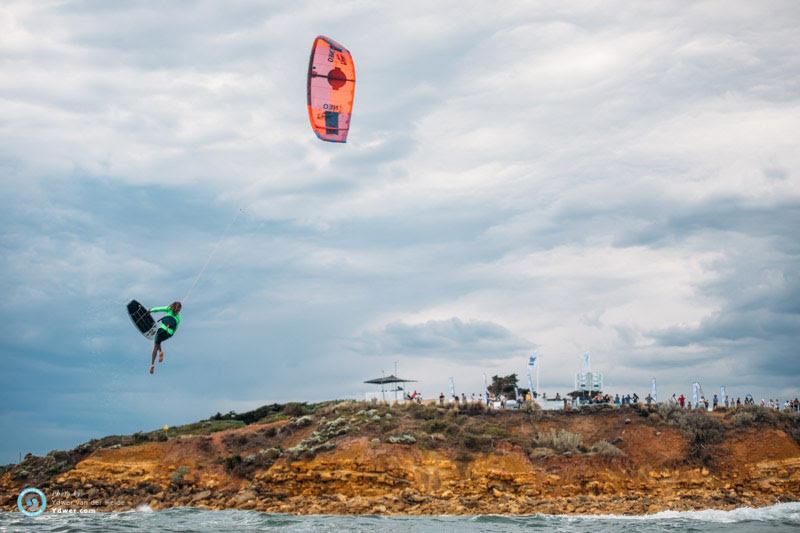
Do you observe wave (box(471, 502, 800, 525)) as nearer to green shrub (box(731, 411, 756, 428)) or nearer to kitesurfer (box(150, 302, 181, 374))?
green shrub (box(731, 411, 756, 428))

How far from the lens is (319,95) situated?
1112 inches

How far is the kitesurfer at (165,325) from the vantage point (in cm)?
2184

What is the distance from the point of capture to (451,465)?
34625 millimetres

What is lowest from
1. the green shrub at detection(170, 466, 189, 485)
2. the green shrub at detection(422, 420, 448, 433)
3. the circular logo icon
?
the circular logo icon

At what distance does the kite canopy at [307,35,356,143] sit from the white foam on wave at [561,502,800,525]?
1647 centimetres

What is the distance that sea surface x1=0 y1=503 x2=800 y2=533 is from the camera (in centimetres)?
2684

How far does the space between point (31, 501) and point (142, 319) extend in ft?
67.2

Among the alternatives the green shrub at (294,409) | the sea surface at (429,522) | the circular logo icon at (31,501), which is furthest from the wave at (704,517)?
the green shrub at (294,409)

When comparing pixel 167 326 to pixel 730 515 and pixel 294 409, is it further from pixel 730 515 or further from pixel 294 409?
pixel 294 409

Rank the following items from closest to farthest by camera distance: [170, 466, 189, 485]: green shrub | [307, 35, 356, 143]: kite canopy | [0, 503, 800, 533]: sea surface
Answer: [0, 503, 800, 533]: sea surface, [307, 35, 356, 143]: kite canopy, [170, 466, 189, 485]: green shrub

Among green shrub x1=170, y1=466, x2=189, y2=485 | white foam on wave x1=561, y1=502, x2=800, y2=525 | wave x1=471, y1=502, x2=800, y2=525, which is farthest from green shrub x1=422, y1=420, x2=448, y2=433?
green shrub x1=170, y1=466, x2=189, y2=485

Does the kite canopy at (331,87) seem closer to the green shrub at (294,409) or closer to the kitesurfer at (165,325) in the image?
the kitesurfer at (165,325)

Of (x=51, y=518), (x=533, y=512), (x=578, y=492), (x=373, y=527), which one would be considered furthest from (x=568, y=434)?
(x=51, y=518)

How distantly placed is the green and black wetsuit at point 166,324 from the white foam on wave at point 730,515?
16427mm
